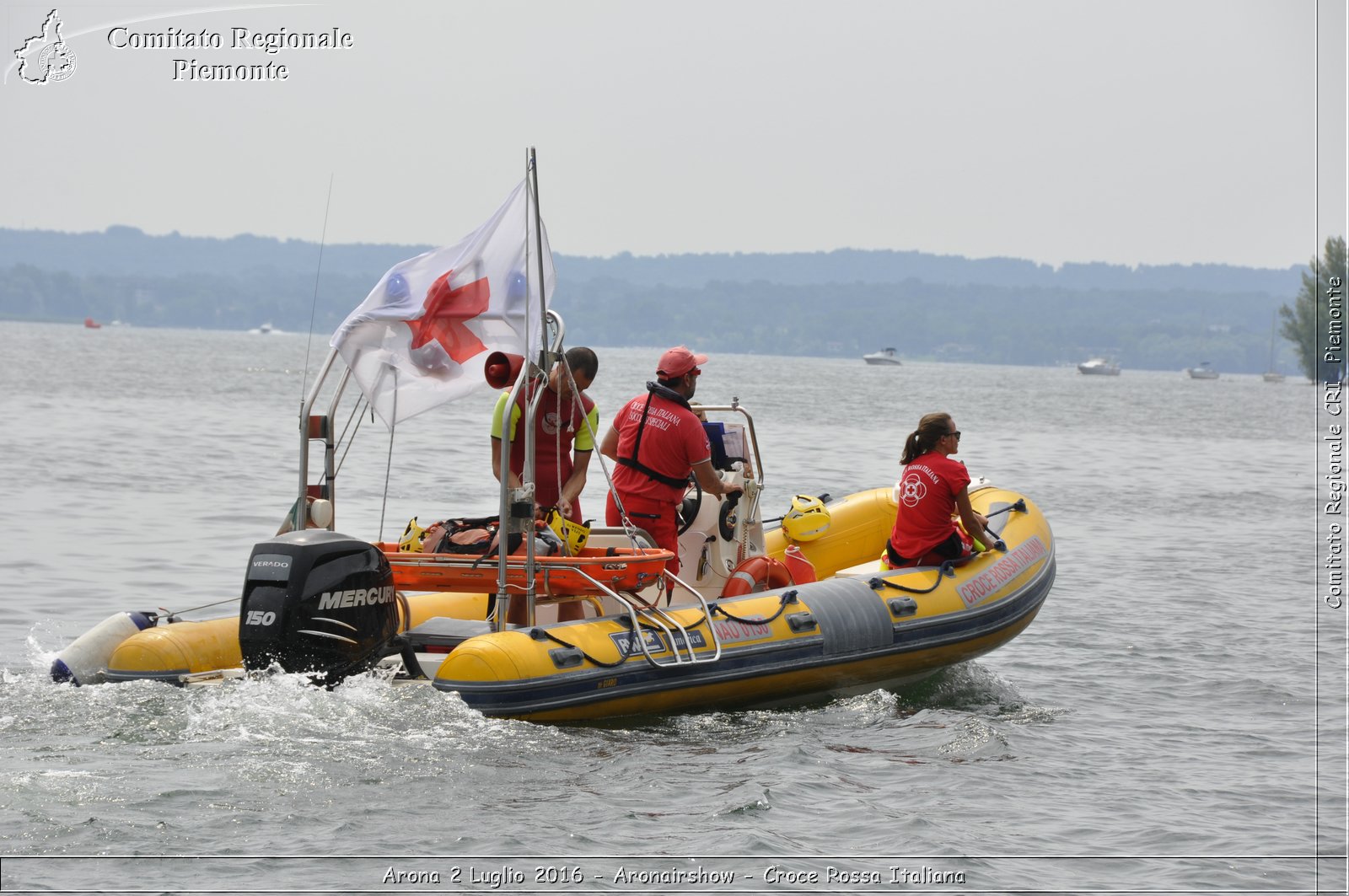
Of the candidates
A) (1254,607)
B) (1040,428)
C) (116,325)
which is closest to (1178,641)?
(1254,607)

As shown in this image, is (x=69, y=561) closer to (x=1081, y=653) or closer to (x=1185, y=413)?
(x=1081, y=653)

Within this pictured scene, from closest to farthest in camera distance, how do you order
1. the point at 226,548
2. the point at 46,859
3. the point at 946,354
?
the point at 46,859 → the point at 226,548 → the point at 946,354

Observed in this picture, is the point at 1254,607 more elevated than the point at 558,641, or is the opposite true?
the point at 558,641

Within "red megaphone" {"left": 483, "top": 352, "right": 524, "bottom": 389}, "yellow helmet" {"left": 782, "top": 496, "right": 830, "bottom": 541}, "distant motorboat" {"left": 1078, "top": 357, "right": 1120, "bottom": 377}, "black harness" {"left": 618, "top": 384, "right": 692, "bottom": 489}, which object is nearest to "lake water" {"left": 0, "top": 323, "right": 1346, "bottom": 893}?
"black harness" {"left": 618, "top": 384, "right": 692, "bottom": 489}

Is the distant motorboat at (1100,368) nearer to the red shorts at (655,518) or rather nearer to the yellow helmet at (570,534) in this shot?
the red shorts at (655,518)

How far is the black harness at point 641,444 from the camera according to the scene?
715 cm

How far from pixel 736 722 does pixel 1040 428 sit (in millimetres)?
33026

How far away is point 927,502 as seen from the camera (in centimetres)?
790

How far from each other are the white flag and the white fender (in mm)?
1538

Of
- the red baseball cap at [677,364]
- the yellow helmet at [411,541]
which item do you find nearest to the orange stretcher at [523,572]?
the yellow helmet at [411,541]

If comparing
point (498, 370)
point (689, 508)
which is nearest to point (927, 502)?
point (689, 508)

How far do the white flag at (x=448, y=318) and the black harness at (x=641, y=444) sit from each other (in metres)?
0.75

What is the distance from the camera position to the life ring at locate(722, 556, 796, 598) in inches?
306

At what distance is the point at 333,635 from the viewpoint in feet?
19.8
